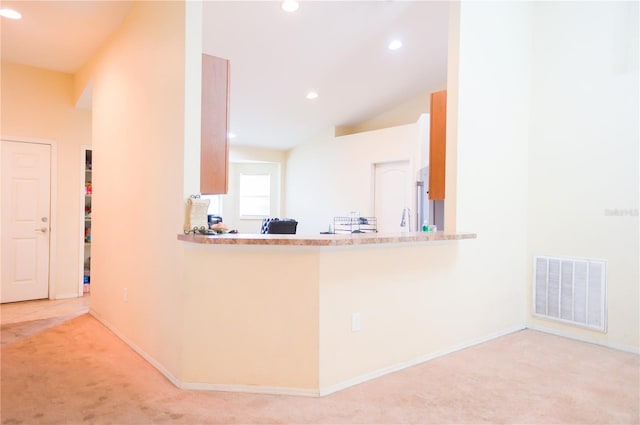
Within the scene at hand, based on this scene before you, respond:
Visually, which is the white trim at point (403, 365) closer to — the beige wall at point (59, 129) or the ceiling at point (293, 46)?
the ceiling at point (293, 46)

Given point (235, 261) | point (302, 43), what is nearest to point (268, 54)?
point (302, 43)

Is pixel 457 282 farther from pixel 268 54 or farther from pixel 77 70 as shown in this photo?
pixel 77 70

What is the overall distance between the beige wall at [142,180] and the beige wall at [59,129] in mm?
1074

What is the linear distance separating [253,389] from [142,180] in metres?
1.87

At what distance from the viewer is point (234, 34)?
4102 mm

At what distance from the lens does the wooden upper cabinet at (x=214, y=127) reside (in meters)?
2.85

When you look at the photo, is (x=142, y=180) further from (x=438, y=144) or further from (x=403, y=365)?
(x=438, y=144)

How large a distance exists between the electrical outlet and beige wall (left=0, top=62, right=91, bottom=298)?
167 inches

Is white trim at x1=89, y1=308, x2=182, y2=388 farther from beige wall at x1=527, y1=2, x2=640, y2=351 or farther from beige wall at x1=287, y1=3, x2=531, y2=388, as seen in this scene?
beige wall at x1=527, y1=2, x2=640, y2=351

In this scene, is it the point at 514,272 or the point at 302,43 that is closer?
the point at 514,272

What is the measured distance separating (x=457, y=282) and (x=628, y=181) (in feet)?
5.71

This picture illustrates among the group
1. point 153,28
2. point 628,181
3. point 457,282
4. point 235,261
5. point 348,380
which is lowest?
point 348,380

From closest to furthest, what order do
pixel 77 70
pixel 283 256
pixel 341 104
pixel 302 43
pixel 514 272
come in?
pixel 283 256, pixel 514 272, pixel 302 43, pixel 77 70, pixel 341 104

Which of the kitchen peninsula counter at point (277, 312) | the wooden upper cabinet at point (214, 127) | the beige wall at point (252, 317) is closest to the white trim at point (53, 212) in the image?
the wooden upper cabinet at point (214, 127)
